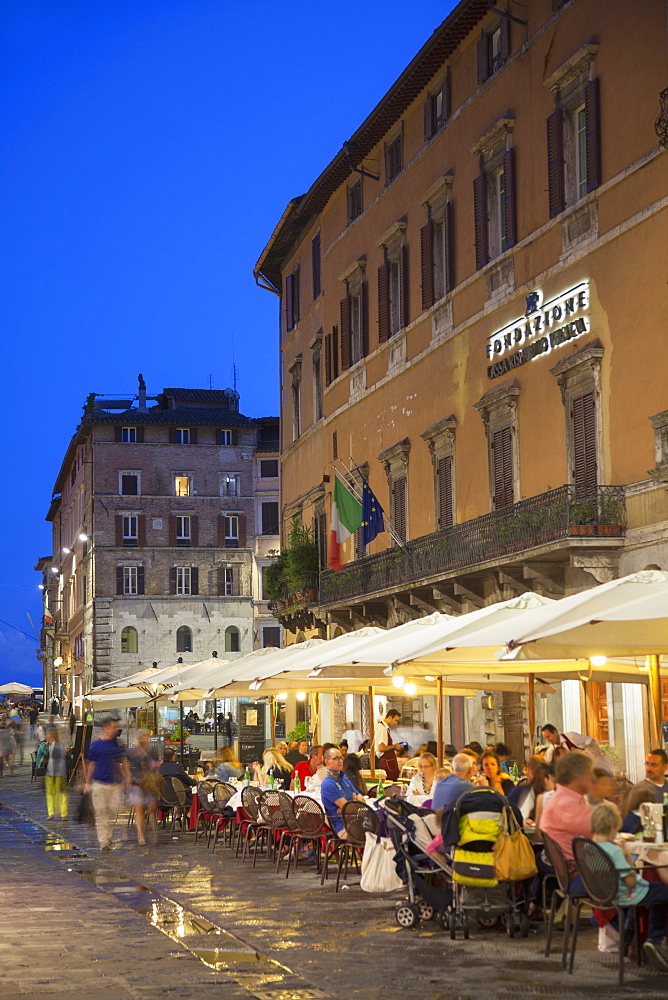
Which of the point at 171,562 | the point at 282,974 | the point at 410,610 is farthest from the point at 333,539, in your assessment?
the point at 171,562

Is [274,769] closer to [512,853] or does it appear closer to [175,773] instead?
[175,773]

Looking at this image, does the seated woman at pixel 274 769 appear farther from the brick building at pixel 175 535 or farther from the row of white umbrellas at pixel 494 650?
the brick building at pixel 175 535

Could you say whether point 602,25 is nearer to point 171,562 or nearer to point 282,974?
point 282,974

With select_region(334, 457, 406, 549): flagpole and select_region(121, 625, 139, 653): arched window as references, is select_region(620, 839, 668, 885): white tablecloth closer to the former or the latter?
select_region(334, 457, 406, 549): flagpole

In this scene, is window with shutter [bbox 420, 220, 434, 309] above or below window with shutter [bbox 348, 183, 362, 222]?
below

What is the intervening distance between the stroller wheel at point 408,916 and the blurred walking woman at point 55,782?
54.8ft

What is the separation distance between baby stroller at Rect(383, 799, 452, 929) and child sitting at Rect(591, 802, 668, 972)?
2123mm

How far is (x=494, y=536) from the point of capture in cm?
2483

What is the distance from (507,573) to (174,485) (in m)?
55.0

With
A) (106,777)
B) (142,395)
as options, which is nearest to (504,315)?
(106,777)

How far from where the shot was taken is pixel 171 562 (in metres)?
77.1

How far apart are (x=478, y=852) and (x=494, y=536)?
45.9 ft

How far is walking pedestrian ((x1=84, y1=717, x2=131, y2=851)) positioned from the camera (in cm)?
1983

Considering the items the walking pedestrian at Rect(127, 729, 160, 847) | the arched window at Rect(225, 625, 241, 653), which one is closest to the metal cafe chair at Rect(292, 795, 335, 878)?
the walking pedestrian at Rect(127, 729, 160, 847)
